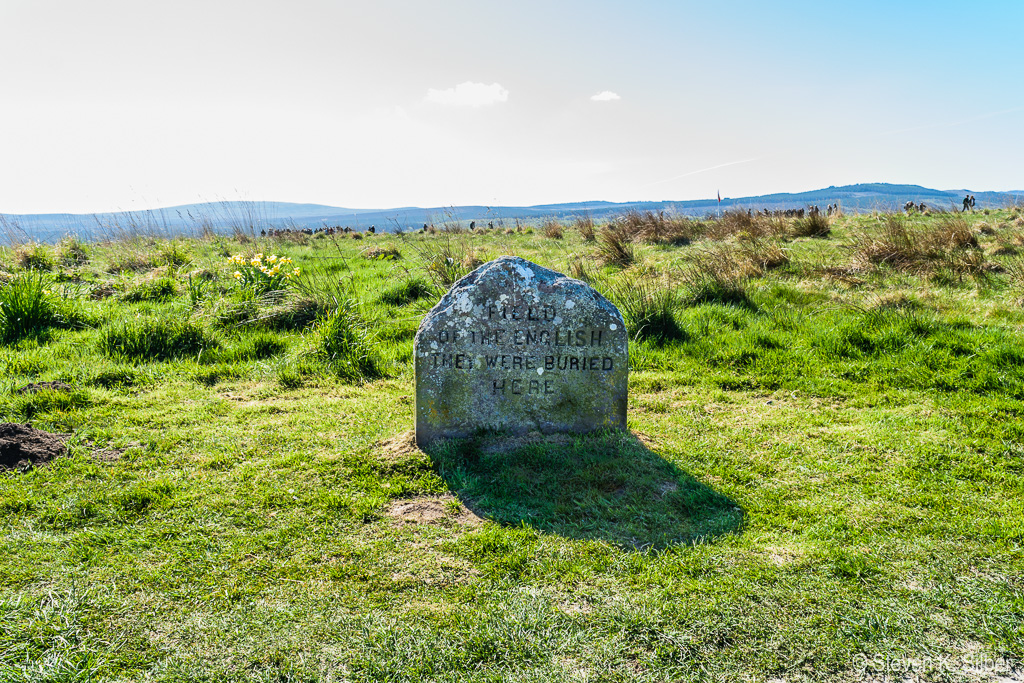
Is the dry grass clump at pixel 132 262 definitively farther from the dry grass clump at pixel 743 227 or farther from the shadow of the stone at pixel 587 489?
the dry grass clump at pixel 743 227

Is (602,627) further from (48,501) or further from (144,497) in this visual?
(48,501)

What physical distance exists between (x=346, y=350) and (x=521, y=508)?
3485 mm

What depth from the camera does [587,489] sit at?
12.9ft

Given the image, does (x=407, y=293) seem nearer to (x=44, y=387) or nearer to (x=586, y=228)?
(x=44, y=387)

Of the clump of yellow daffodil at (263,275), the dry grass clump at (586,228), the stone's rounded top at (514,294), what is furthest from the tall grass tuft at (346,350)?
the dry grass clump at (586,228)

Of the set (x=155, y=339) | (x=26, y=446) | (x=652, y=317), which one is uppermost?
(x=652, y=317)

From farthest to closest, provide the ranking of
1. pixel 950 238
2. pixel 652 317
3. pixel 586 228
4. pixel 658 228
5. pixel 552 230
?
1. pixel 552 230
2. pixel 586 228
3. pixel 658 228
4. pixel 950 238
5. pixel 652 317

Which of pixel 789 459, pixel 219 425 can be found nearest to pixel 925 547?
pixel 789 459

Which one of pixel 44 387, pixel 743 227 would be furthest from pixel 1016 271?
pixel 44 387

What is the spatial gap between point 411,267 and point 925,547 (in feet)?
29.6

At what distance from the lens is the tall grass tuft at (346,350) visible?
20.8 feet

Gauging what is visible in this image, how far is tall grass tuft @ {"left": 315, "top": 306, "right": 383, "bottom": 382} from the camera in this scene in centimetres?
634

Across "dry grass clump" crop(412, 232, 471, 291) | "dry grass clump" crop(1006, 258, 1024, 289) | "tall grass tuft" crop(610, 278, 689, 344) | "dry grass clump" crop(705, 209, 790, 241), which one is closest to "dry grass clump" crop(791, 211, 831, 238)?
"dry grass clump" crop(705, 209, 790, 241)

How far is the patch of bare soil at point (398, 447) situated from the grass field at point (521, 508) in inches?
0.9
